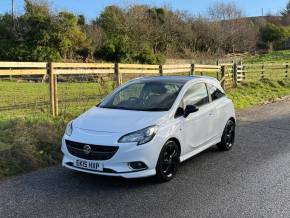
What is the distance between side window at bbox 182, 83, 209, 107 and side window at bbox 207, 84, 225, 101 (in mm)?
200

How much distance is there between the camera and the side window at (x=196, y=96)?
7698 mm

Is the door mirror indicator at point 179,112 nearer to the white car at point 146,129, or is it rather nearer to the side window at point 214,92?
the white car at point 146,129

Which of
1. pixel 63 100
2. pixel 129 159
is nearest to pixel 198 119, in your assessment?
pixel 129 159

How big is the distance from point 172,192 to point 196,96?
2278 mm

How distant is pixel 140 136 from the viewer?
21.0ft

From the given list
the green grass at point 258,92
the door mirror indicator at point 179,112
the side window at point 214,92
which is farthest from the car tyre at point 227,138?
the green grass at point 258,92

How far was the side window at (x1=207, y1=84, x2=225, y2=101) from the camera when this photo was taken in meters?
8.60

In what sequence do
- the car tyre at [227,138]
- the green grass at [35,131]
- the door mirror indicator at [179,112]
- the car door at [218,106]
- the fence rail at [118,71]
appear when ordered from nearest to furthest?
1. the door mirror indicator at [179,112]
2. the green grass at [35,131]
3. the car door at [218,106]
4. the car tyre at [227,138]
5. the fence rail at [118,71]

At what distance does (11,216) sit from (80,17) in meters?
45.4

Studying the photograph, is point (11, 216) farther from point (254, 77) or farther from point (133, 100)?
point (254, 77)

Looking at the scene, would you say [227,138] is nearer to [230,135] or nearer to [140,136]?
[230,135]

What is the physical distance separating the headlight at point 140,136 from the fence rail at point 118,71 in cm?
463

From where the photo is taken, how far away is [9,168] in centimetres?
727

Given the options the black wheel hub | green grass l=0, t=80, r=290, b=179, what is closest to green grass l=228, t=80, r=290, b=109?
green grass l=0, t=80, r=290, b=179
